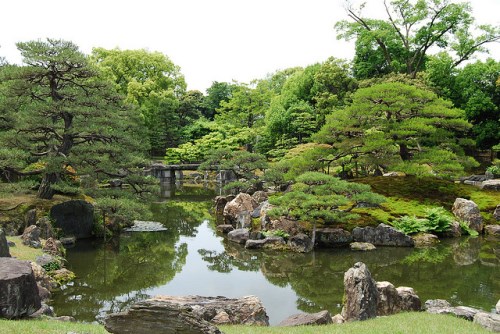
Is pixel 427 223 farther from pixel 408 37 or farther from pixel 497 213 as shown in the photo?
pixel 408 37

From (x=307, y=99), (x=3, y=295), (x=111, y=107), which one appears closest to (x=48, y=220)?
(x=111, y=107)

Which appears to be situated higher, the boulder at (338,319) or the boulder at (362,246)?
the boulder at (338,319)

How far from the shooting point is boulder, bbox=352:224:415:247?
1759 cm

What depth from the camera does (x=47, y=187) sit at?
1858 cm

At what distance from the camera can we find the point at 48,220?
16.2m

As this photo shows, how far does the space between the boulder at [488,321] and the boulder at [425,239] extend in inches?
396

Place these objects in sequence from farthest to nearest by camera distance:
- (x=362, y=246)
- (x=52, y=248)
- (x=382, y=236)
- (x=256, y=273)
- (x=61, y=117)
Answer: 1. (x=61, y=117)
2. (x=382, y=236)
3. (x=362, y=246)
4. (x=52, y=248)
5. (x=256, y=273)

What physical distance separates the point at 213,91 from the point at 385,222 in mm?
51312

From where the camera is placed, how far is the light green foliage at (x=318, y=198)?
16453 mm


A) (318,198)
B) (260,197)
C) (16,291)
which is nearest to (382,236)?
(318,198)

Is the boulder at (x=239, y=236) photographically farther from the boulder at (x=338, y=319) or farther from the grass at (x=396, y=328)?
the grass at (x=396, y=328)

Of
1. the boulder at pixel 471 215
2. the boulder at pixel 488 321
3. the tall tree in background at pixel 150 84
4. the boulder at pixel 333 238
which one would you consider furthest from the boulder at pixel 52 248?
the tall tree in background at pixel 150 84

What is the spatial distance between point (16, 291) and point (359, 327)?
19.7 ft

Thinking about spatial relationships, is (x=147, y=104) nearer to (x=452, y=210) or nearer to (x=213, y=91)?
(x=213, y=91)
